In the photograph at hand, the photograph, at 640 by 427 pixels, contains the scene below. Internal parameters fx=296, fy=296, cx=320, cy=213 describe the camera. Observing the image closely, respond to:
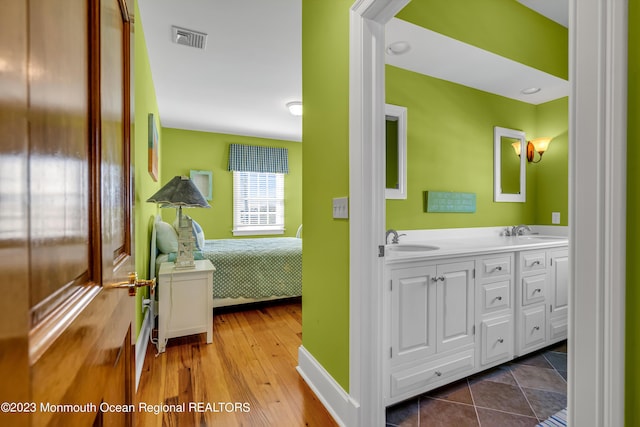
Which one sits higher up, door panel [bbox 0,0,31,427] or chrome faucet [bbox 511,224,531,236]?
door panel [bbox 0,0,31,427]

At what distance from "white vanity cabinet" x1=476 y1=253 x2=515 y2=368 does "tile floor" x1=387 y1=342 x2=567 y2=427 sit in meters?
0.13

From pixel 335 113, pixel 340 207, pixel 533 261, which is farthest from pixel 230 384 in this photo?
pixel 533 261

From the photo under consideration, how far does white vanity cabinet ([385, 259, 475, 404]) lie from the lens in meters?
1.63

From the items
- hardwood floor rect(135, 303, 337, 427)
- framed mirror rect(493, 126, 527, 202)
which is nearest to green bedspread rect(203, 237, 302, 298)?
hardwood floor rect(135, 303, 337, 427)

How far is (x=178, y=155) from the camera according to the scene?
203 inches

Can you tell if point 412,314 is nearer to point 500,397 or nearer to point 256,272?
point 500,397

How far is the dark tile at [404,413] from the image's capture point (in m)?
1.56

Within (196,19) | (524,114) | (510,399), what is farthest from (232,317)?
(524,114)

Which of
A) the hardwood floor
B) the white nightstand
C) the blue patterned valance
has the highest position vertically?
the blue patterned valance

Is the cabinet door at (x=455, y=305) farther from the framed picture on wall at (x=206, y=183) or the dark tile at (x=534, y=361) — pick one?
the framed picture on wall at (x=206, y=183)

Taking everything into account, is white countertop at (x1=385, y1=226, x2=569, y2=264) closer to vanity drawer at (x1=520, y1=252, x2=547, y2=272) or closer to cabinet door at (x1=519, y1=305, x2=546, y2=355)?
vanity drawer at (x1=520, y1=252, x2=547, y2=272)

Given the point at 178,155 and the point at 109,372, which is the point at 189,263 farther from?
the point at 178,155

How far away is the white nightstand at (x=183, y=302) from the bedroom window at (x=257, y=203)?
3215mm

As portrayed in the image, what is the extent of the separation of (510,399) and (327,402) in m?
1.09
